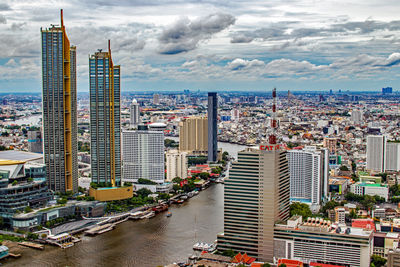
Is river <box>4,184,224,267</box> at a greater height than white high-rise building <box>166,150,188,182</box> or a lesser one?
lesser

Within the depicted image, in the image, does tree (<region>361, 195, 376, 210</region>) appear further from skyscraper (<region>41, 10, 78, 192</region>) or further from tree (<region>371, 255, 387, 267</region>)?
skyscraper (<region>41, 10, 78, 192</region>)

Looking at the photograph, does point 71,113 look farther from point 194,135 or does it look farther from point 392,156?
point 392,156

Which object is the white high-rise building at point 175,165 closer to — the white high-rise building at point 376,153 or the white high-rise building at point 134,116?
the white high-rise building at point 376,153

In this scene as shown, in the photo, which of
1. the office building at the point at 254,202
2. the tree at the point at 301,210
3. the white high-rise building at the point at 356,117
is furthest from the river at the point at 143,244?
the white high-rise building at the point at 356,117

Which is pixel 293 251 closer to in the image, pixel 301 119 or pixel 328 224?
pixel 328 224

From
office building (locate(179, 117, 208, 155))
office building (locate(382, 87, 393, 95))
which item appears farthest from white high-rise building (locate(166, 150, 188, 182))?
office building (locate(382, 87, 393, 95))

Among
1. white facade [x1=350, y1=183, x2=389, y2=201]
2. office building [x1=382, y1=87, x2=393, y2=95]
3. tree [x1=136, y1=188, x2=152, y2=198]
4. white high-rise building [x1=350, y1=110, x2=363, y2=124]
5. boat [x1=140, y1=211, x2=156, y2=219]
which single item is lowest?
boat [x1=140, y1=211, x2=156, y2=219]

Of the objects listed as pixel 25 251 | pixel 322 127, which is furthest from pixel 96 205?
pixel 322 127
